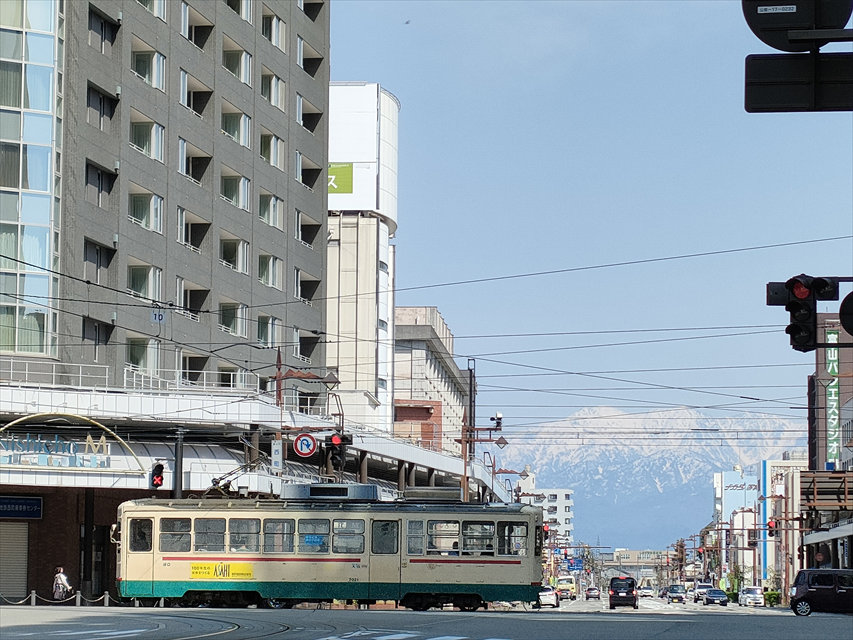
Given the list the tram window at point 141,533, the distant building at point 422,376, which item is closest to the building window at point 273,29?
the tram window at point 141,533

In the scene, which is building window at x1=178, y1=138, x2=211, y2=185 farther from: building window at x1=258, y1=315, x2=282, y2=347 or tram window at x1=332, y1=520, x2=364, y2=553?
tram window at x1=332, y1=520, x2=364, y2=553

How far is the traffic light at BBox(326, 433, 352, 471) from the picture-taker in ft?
153

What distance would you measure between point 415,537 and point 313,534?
9.89ft

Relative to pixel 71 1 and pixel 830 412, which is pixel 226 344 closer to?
pixel 71 1

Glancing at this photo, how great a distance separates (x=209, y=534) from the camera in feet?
125

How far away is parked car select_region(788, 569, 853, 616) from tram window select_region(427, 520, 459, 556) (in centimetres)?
1678

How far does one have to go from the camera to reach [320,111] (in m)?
73.6

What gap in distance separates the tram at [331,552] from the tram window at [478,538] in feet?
0.09

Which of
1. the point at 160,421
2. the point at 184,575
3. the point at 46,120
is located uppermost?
the point at 46,120

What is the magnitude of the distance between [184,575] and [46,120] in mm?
20734

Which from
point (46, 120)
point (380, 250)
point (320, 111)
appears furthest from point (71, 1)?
point (380, 250)

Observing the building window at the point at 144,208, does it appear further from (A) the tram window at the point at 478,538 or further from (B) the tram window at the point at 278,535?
(A) the tram window at the point at 478,538

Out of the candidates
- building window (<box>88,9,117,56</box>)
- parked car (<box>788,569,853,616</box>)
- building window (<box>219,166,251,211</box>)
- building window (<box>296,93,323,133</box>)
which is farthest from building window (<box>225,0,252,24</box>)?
parked car (<box>788,569,853,616</box>)

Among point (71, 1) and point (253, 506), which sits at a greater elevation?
point (71, 1)
